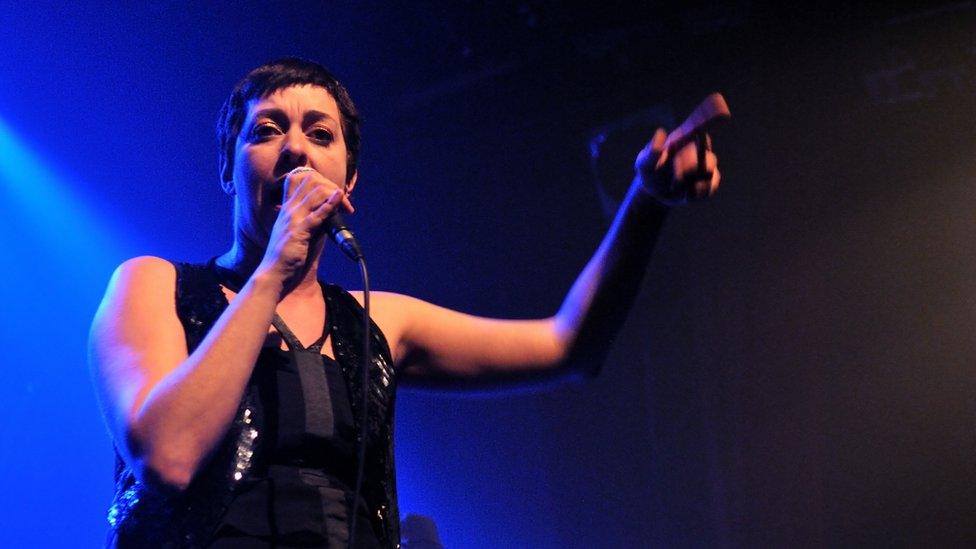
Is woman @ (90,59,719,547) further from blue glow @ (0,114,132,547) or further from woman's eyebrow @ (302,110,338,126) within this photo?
blue glow @ (0,114,132,547)

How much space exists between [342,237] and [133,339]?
32 centimetres

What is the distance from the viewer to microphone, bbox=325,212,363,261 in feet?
4.03

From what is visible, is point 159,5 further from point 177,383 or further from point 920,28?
point 920,28

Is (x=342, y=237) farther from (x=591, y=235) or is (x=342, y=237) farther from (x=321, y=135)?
(x=591, y=235)

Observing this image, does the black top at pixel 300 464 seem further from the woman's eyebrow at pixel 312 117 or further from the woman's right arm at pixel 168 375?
the woman's eyebrow at pixel 312 117

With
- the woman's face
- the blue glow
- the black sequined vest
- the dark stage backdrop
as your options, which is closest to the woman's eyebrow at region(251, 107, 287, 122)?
the woman's face

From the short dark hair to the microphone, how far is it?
1.33 feet

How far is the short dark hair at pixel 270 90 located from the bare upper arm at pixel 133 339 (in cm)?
35

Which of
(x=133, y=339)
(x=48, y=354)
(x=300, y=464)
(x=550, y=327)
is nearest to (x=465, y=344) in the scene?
(x=550, y=327)

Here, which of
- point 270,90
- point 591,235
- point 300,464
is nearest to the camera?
point 300,464

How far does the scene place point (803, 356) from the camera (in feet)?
12.9

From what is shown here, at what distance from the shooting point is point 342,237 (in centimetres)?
123

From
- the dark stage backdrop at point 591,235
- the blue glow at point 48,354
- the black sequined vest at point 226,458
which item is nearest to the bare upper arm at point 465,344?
the black sequined vest at point 226,458

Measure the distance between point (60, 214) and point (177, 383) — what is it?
426 centimetres
